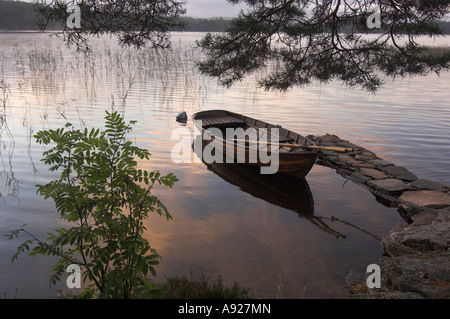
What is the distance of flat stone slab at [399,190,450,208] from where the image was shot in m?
7.29

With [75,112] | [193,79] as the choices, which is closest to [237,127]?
[75,112]

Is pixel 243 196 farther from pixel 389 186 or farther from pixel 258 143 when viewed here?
pixel 389 186

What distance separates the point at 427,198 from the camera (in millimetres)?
7590

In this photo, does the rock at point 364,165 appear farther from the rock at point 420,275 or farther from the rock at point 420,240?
the rock at point 420,275

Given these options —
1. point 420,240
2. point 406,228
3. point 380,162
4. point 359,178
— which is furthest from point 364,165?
point 420,240

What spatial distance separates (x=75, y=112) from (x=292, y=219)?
10.1m

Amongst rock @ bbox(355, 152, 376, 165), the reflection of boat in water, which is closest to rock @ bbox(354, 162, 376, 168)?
rock @ bbox(355, 152, 376, 165)

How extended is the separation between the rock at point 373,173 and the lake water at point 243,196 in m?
0.58

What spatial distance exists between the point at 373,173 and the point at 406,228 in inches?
125

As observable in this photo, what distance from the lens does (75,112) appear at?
14.0 m

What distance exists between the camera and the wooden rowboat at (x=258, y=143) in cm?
858

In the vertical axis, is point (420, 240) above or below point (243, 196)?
above

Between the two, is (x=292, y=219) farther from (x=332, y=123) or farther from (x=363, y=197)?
(x=332, y=123)
